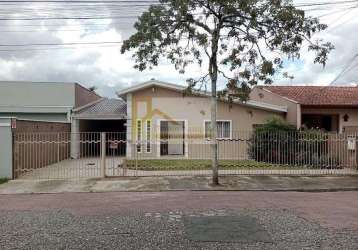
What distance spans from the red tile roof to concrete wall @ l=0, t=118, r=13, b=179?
16.1 meters

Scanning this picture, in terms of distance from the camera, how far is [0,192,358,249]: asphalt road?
8.40 meters

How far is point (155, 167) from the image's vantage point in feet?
69.1

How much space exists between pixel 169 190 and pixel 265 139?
6059 mm

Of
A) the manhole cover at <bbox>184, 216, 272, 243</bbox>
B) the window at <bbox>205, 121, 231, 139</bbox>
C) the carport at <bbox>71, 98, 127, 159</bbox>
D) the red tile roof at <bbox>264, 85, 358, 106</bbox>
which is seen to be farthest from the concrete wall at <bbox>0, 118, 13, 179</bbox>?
the red tile roof at <bbox>264, 85, 358, 106</bbox>

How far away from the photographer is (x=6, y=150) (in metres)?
18.2

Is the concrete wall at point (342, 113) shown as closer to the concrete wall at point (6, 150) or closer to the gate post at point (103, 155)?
the gate post at point (103, 155)

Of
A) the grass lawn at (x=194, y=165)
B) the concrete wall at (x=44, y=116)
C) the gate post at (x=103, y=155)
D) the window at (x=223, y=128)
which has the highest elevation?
the concrete wall at (x=44, y=116)

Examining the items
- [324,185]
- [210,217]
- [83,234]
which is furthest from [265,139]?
→ [83,234]

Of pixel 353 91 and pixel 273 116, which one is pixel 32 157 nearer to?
pixel 273 116

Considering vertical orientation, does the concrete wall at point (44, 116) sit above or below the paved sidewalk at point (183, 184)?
above

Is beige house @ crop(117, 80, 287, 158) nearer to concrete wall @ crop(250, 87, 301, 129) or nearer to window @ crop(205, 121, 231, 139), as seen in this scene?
window @ crop(205, 121, 231, 139)

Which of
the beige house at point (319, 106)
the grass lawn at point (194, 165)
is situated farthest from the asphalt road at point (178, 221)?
the beige house at point (319, 106)

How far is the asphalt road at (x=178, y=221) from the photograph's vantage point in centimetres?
840

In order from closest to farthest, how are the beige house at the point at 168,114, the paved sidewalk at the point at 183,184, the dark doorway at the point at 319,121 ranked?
the paved sidewalk at the point at 183,184, the beige house at the point at 168,114, the dark doorway at the point at 319,121
